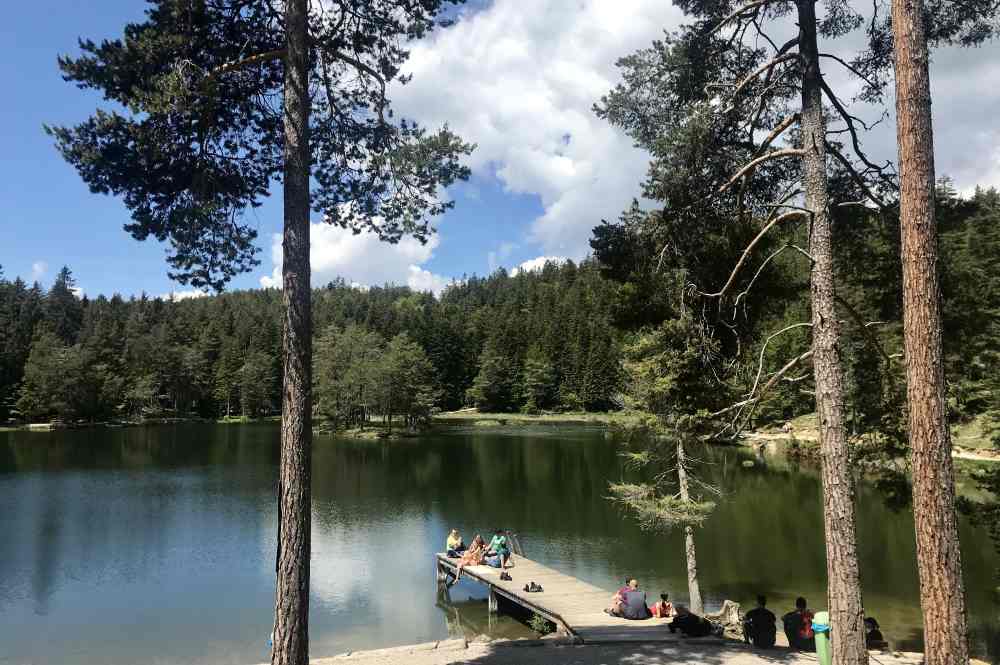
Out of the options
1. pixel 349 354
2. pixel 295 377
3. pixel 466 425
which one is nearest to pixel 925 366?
pixel 295 377

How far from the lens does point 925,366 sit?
496cm

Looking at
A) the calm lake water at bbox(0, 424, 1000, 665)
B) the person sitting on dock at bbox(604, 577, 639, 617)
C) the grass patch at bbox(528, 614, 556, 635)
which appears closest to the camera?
the person sitting on dock at bbox(604, 577, 639, 617)

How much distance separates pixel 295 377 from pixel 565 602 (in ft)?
30.5

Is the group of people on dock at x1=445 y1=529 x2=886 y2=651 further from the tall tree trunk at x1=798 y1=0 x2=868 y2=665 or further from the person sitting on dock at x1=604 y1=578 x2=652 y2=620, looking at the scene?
the tall tree trunk at x1=798 y1=0 x2=868 y2=665

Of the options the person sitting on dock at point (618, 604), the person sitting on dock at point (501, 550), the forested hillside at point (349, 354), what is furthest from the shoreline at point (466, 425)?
the person sitting on dock at point (618, 604)

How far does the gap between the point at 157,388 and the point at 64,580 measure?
215 feet

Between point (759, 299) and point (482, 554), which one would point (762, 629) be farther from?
point (482, 554)

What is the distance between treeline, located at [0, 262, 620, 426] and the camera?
63.9 meters

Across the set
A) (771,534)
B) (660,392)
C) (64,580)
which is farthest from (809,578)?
(64,580)

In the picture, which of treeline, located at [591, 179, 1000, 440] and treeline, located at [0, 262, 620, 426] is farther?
treeline, located at [0, 262, 620, 426]

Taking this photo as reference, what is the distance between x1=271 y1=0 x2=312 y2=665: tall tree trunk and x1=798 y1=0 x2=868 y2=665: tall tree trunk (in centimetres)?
497

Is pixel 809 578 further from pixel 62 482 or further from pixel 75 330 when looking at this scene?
pixel 75 330

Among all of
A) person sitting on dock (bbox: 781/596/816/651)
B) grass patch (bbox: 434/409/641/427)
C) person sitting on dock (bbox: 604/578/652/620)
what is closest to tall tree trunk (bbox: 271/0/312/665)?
person sitting on dock (bbox: 604/578/652/620)

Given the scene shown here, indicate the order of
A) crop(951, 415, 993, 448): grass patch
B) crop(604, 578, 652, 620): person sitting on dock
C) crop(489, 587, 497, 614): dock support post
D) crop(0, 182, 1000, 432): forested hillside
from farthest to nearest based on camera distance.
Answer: crop(0, 182, 1000, 432): forested hillside, crop(951, 415, 993, 448): grass patch, crop(489, 587, 497, 614): dock support post, crop(604, 578, 652, 620): person sitting on dock
